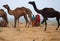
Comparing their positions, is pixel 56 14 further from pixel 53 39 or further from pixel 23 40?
pixel 23 40

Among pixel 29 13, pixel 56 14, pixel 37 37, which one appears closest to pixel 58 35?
pixel 37 37

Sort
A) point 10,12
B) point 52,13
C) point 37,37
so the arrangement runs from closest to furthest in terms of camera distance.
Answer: point 37,37 → point 52,13 → point 10,12

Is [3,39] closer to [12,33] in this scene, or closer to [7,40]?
[7,40]

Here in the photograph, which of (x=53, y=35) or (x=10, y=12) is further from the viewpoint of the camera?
(x=10, y=12)

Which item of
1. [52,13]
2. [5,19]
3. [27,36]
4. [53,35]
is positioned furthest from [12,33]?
[5,19]

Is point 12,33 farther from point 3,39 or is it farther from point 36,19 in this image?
point 36,19

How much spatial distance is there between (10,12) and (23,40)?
184 inches

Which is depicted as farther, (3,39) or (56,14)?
(56,14)

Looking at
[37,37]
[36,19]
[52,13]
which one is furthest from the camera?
[36,19]

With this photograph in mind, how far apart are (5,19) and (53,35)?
4402 millimetres

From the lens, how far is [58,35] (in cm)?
1102

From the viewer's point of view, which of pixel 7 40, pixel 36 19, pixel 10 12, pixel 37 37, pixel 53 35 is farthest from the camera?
pixel 36 19

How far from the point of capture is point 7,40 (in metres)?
9.69

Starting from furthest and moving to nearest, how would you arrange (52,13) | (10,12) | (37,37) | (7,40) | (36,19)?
(36,19), (10,12), (52,13), (37,37), (7,40)
